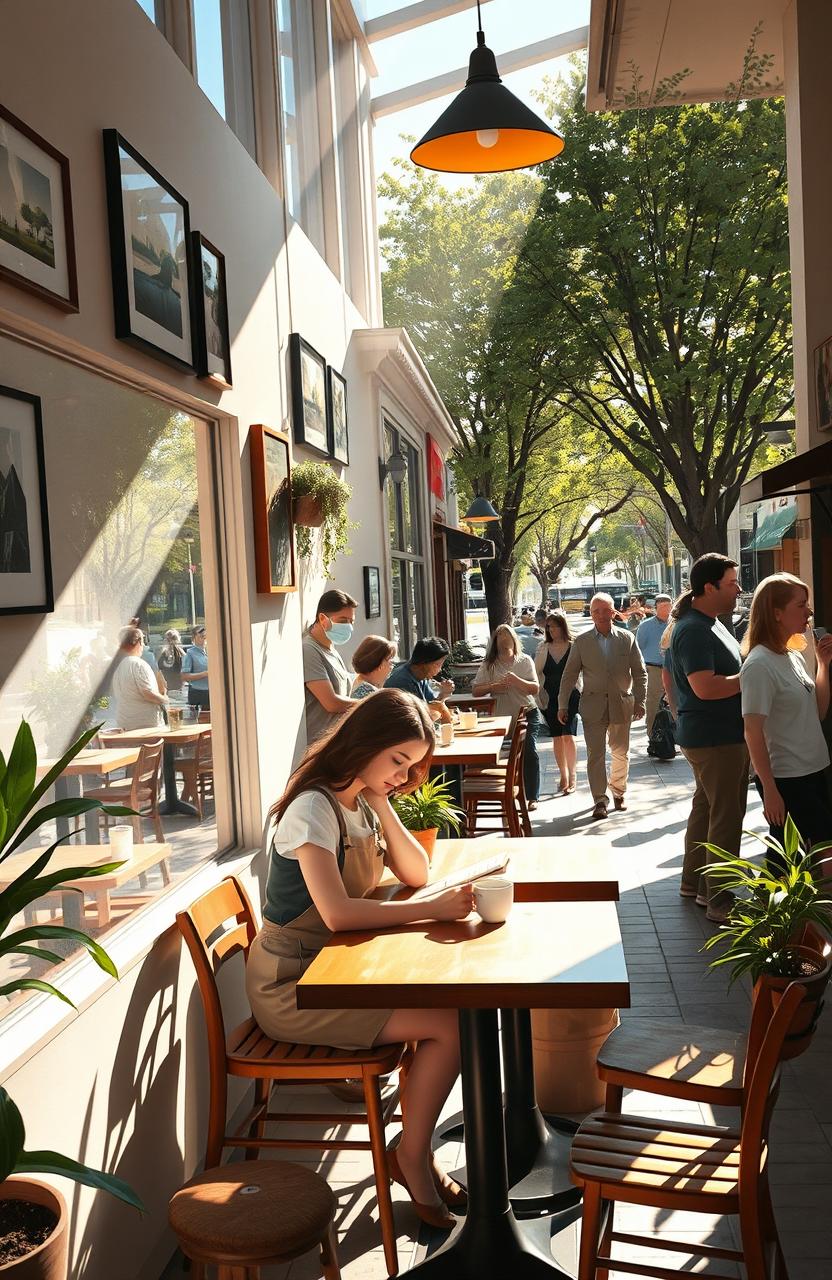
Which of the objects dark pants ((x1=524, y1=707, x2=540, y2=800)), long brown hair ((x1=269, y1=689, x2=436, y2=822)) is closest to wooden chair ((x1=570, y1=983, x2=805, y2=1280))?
long brown hair ((x1=269, y1=689, x2=436, y2=822))

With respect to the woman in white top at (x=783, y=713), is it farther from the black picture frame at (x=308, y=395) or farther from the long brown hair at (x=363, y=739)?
the black picture frame at (x=308, y=395)

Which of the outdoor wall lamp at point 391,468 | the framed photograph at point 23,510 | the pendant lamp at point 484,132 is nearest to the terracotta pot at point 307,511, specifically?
the pendant lamp at point 484,132

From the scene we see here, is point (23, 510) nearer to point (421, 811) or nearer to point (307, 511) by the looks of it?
point (421, 811)

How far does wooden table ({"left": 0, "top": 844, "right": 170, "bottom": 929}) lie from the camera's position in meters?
2.76

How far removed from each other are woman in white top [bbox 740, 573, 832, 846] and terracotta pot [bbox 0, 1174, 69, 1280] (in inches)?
156

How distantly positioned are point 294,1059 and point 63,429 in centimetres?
191

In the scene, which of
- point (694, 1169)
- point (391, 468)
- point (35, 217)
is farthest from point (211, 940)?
point (391, 468)

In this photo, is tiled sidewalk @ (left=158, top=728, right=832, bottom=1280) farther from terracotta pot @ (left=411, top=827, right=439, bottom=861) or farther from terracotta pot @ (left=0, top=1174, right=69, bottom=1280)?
terracotta pot @ (left=0, top=1174, right=69, bottom=1280)

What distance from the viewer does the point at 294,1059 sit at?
337cm

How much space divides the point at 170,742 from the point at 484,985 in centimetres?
166

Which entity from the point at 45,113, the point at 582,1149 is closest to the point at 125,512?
the point at 45,113

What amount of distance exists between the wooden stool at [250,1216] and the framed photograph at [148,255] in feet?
7.47

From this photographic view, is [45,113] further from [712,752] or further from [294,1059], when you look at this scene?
[712,752]

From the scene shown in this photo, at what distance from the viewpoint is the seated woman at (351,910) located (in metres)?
3.31
